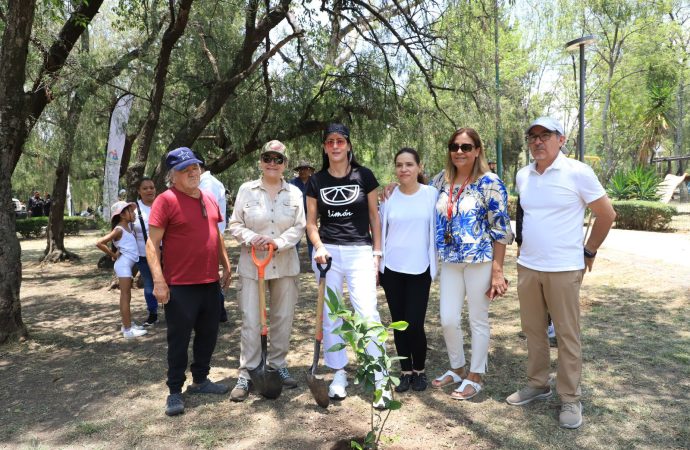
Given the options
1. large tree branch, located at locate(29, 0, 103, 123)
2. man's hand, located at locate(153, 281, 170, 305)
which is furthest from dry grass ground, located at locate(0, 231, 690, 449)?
large tree branch, located at locate(29, 0, 103, 123)

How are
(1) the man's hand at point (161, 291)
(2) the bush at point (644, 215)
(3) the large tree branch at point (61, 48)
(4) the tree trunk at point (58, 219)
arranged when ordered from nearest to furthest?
(1) the man's hand at point (161, 291) → (3) the large tree branch at point (61, 48) → (4) the tree trunk at point (58, 219) → (2) the bush at point (644, 215)

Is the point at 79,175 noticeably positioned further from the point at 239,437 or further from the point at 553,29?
the point at 553,29

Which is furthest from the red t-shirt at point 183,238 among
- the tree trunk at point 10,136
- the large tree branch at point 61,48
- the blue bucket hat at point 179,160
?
the large tree branch at point 61,48

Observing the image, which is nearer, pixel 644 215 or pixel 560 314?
pixel 560 314

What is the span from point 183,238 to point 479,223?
2.01m

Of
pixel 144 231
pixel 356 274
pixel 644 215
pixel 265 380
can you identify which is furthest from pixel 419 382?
pixel 644 215

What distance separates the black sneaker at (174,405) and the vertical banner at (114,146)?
5825 mm

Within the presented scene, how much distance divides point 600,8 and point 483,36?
48.1 feet

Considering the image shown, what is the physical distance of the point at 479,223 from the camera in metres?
3.49

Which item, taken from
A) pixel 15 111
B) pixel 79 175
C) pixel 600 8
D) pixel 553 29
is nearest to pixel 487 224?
pixel 15 111

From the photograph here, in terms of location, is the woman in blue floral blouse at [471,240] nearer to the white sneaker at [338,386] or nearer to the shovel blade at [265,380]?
the white sneaker at [338,386]

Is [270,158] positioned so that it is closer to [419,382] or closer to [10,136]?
[419,382]

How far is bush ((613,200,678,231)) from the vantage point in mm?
13395

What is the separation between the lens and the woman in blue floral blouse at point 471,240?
346 cm
